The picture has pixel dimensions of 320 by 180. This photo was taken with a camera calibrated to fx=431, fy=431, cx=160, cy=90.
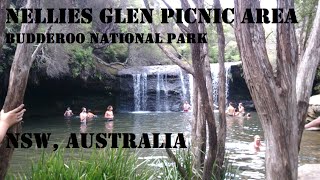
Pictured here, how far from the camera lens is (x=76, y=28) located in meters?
18.9

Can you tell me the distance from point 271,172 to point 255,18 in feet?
3.62

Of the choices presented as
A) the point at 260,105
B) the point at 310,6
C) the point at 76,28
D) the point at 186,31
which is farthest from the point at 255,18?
the point at 76,28

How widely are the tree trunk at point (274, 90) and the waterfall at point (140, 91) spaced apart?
73.2 feet

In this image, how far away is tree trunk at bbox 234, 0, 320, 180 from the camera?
9.89ft

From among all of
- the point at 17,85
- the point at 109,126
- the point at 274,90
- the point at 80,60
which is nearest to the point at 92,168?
the point at 17,85

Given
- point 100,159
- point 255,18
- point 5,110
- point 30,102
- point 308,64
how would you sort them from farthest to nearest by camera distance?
1. point 30,102
2. point 100,159
3. point 5,110
4. point 308,64
5. point 255,18

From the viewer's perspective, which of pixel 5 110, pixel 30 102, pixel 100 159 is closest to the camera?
pixel 5 110

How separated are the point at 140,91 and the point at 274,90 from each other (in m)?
22.7

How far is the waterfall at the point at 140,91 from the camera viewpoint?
1004 inches

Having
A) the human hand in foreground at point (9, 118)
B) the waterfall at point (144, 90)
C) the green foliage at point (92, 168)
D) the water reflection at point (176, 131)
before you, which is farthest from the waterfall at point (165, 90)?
the human hand in foreground at point (9, 118)

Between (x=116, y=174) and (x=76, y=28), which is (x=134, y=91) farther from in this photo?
(x=116, y=174)

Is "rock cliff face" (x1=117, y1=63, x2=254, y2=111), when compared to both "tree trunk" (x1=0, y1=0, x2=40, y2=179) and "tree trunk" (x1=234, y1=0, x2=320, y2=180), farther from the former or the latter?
"tree trunk" (x1=234, y1=0, x2=320, y2=180)

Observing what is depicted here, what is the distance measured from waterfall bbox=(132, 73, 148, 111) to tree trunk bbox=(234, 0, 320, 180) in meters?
22.3

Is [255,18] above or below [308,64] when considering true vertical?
above
